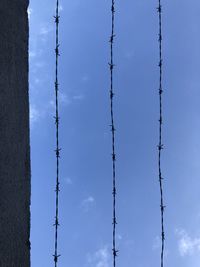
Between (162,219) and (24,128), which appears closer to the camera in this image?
(24,128)

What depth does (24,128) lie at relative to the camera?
233 centimetres

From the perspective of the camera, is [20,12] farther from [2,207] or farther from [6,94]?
[2,207]

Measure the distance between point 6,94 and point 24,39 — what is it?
1.29 ft

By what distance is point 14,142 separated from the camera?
7.43ft

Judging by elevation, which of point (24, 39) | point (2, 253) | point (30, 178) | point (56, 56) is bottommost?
point (2, 253)

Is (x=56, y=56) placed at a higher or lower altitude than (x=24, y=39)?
higher

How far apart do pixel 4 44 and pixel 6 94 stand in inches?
11.2

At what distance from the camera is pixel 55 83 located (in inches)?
165

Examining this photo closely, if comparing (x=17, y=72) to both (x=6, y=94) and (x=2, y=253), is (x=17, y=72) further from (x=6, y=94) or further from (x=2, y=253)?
(x=2, y=253)

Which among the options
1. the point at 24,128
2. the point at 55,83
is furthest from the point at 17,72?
the point at 55,83

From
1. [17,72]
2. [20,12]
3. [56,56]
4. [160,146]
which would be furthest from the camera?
[160,146]

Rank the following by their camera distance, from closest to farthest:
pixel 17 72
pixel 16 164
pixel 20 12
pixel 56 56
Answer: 1. pixel 16 164
2. pixel 17 72
3. pixel 20 12
4. pixel 56 56

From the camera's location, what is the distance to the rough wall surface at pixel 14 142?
85.1 inches

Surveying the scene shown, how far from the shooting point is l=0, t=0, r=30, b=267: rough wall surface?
2162mm
